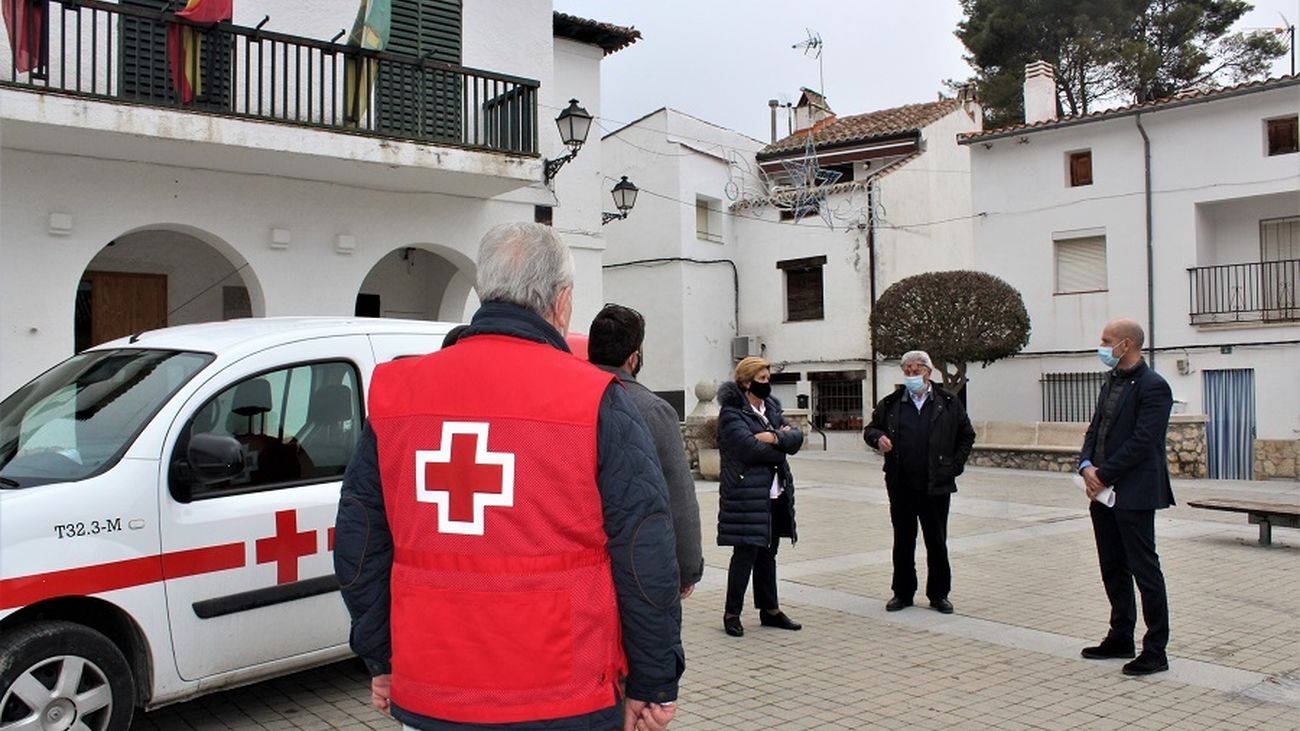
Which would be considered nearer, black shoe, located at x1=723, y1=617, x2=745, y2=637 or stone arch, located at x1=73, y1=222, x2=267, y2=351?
black shoe, located at x1=723, y1=617, x2=745, y2=637

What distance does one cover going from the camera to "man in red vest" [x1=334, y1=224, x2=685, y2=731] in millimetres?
2287

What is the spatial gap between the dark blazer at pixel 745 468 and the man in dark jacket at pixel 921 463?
95 centimetres

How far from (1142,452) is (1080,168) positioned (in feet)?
63.8

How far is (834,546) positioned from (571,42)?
951cm

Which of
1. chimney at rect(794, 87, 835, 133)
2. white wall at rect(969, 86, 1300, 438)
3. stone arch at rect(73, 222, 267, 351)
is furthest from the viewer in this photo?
chimney at rect(794, 87, 835, 133)

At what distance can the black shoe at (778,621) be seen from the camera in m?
6.89

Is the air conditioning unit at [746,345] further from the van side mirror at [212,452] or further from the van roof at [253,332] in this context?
the van side mirror at [212,452]

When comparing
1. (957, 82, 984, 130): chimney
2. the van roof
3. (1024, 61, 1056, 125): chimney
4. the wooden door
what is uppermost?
(957, 82, 984, 130): chimney

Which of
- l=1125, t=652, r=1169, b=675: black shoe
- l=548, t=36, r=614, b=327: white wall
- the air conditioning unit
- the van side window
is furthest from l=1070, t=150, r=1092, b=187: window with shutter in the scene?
the van side window

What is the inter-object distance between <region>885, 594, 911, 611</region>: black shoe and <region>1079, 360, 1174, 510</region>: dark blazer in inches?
77.7

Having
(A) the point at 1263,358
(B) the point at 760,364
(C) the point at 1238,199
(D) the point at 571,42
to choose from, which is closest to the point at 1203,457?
(A) the point at 1263,358

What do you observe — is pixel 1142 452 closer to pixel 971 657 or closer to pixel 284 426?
pixel 971 657

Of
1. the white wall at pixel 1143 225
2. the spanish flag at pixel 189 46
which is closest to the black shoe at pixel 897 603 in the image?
the spanish flag at pixel 189 46

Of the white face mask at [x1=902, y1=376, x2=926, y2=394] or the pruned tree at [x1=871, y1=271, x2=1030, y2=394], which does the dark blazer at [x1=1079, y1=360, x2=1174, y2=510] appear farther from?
the pruned tree at [x1=871, y1=271, x2=1030, y2=394]
